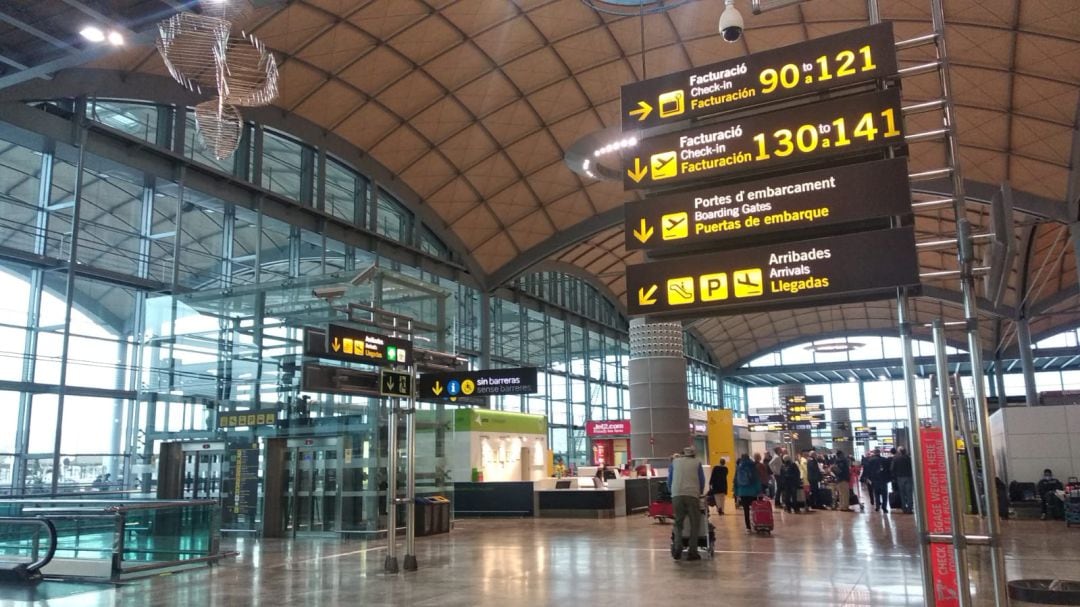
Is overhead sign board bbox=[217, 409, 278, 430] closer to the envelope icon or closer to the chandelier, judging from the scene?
the chandelier

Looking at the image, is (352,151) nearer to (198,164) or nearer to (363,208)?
(363,208)

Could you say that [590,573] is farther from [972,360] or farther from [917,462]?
[972,360]

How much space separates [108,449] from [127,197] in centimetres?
690

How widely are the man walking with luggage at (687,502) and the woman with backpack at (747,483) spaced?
4.52 meters

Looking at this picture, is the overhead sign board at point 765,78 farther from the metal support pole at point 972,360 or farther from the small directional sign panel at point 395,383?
the small directional sign panel at point 395,383

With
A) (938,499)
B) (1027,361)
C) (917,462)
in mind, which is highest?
(1027,361)

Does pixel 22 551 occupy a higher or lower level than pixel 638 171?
lower

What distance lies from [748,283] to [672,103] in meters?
1.93

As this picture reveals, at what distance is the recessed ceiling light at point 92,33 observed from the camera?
1034cm

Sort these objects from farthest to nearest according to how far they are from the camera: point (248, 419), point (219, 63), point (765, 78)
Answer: point (248, 419), point (219, 63), point (765, 78)

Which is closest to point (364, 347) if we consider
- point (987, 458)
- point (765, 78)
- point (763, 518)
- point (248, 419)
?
point (765, 78)

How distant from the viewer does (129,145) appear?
1897cm

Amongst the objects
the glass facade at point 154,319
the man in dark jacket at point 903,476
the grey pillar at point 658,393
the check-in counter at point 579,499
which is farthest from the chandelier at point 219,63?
the grey pillar at point 658,393

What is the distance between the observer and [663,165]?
7043 mm
